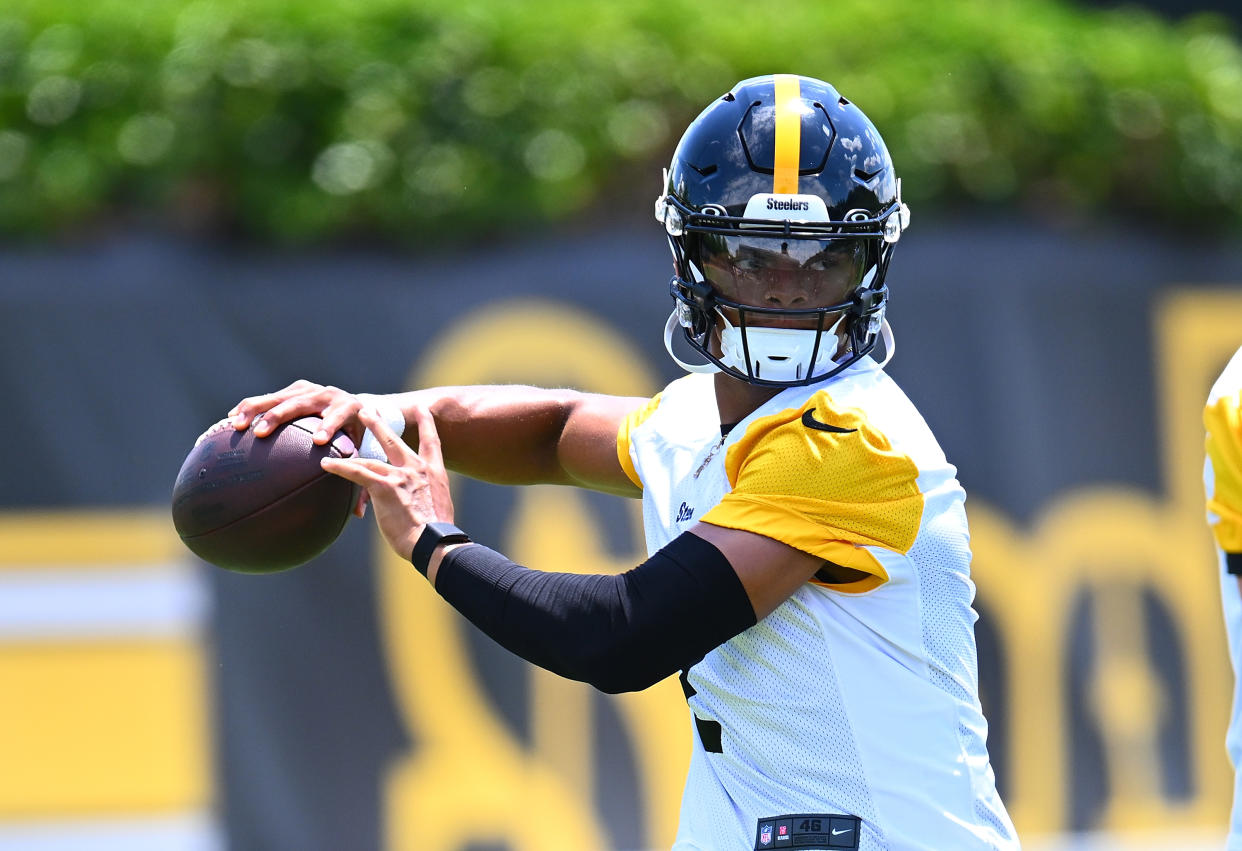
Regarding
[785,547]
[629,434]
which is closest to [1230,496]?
[785,547]

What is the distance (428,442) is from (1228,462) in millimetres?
1532

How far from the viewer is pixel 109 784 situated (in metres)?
5.50

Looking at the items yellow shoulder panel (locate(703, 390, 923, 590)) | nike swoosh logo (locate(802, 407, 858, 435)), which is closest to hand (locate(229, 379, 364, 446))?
yellow shoulder panel (locate(703, 390, 923, 590))

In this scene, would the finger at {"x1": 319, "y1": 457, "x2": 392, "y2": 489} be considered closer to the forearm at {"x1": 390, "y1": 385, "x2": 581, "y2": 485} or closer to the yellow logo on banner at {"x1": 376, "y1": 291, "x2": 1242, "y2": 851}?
the forearm at {"x1": 390, "y1": 385, "x2": 581, "y2": 485}

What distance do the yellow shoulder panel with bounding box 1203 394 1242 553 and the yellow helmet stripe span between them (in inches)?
38.1

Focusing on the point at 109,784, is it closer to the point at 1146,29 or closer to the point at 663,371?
the point at 663,371

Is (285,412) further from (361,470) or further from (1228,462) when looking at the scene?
(1228,462)

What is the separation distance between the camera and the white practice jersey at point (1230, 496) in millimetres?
3014

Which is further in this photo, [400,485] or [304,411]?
[304,411]

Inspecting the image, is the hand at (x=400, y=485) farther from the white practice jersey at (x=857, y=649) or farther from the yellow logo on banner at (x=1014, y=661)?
the yellow logo on banner at (x=1014, y=661)

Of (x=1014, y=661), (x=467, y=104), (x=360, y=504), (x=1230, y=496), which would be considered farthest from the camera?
(x=1014, y=661)

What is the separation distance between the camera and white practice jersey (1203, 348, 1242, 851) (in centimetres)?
301

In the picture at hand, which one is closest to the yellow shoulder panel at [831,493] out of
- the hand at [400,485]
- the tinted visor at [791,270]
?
the tinted visor at [791,270]

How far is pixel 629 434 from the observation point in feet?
10.7
